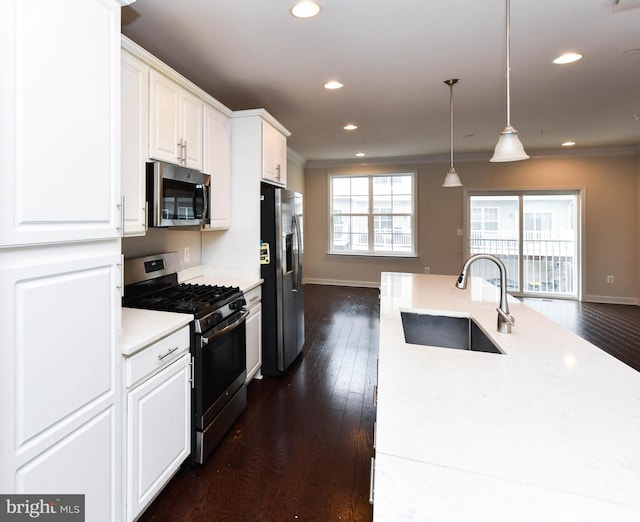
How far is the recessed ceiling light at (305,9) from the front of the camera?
1.92 m

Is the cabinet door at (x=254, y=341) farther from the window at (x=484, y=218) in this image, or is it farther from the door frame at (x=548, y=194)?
the window at (x=484, y=218)

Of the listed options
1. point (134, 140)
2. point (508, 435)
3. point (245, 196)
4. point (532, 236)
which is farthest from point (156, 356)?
point (532, 236)

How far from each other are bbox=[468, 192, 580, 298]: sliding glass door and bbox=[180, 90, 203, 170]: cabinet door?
218 inches

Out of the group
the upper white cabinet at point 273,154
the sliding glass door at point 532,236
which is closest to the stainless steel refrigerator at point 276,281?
Result: the upper white cabinet at point 273,154

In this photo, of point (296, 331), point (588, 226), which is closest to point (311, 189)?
point (296, 331)

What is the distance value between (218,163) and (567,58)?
9.09 feet

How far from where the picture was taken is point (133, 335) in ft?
5.12

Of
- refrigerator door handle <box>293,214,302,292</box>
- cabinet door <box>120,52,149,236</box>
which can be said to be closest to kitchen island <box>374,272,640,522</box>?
cabinet door <box>120,52,149,236</box>

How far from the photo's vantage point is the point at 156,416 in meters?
1.63

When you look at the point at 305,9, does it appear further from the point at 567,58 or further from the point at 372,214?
the point at 372,214

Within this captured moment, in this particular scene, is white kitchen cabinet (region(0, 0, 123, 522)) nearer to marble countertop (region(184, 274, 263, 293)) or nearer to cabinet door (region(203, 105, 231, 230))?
cabinet door (region(203, 105, 231, 230))

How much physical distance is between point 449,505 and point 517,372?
741 millimetres

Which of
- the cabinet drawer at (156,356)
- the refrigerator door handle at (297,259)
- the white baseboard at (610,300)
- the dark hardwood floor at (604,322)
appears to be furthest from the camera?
the white baseboard at (610,300)

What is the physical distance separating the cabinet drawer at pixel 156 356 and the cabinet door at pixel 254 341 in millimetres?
998
